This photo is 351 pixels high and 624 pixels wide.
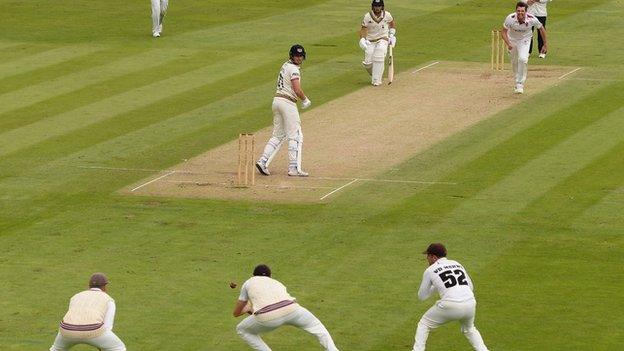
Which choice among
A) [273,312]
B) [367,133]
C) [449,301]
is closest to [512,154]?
[367,133]

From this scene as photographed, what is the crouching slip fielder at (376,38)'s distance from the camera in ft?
125

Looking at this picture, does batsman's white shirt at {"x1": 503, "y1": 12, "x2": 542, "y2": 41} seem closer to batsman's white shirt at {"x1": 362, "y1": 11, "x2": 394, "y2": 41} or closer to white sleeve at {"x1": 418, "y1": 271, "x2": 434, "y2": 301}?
batsman's white shirt at {"x1": 362, "y1": 11, "x2": 394, "y2": 41}

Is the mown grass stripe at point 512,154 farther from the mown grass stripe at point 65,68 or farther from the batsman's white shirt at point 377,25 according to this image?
the mown grass stripe at point 65,68

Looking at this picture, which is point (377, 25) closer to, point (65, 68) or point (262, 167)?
point (65, 68)

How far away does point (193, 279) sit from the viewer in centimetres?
2291

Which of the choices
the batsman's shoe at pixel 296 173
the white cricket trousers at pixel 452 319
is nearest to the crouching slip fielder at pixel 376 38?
the batsman's shoe at pixel 296 173

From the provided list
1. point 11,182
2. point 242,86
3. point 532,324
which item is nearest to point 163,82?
point 242,86

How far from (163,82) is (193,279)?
16182mm

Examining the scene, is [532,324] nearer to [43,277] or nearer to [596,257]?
[596,257]

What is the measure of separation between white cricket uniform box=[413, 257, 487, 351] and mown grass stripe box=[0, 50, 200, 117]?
57.2 feet

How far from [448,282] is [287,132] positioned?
10680mm

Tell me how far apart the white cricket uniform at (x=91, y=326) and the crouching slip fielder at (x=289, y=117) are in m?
11.4

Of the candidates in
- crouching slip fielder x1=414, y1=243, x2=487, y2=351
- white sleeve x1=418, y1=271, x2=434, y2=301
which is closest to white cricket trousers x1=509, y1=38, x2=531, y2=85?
crouching slip fielder x1=414, y1=243, x2=487, y2=351

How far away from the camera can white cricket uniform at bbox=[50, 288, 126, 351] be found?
58.0ft
